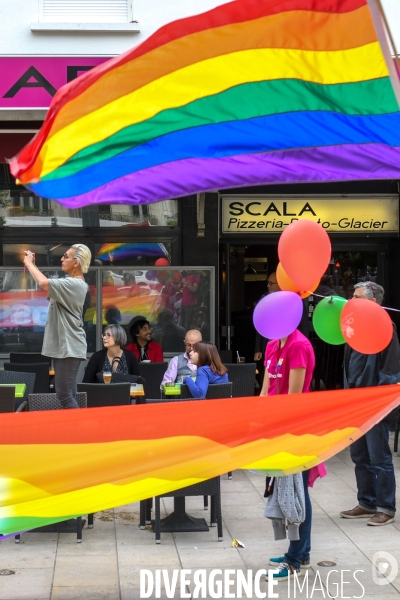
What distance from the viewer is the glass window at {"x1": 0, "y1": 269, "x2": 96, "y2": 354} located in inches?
457

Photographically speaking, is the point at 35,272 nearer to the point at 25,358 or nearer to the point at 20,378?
the point at 20,378

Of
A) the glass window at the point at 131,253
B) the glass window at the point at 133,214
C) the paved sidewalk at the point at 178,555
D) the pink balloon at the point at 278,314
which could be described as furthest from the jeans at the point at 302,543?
the glass window at the point at 133,214

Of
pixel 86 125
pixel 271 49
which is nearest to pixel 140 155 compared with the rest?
pixel 86 125

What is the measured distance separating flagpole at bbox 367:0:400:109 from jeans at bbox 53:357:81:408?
4.11 m

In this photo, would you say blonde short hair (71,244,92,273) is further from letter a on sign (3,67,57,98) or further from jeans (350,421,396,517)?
jeans (350,421,396,517)

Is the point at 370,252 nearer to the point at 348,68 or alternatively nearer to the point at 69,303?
the point at 69,303

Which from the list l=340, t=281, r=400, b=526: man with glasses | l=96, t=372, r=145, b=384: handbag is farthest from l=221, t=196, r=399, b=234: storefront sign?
l=340, t=281, r=400, b=526: man with glasses

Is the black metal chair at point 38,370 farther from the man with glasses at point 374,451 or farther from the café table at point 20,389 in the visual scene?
the man with glasses at point 374,451

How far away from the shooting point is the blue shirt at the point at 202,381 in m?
8.52

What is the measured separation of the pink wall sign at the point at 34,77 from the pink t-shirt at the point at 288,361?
4620 mm

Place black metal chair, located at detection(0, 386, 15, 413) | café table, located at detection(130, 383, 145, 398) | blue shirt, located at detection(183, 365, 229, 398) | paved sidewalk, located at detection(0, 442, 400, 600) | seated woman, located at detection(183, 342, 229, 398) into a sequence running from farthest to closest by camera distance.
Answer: café table, located at detection(130, 383, 145, 398) → seated woman, located at detection(183, 342, 229, 398) → blue shirt, located at detection(183, 365, 229, 398) → black metal chair, located at detection(0, 386, 15, 413) → paved sidewalk, located at detection(0, 442, 400, 600)

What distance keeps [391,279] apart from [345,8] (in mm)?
9037

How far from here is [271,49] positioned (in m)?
4.37

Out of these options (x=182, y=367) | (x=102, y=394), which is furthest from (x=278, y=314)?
(x=182, y=367)
